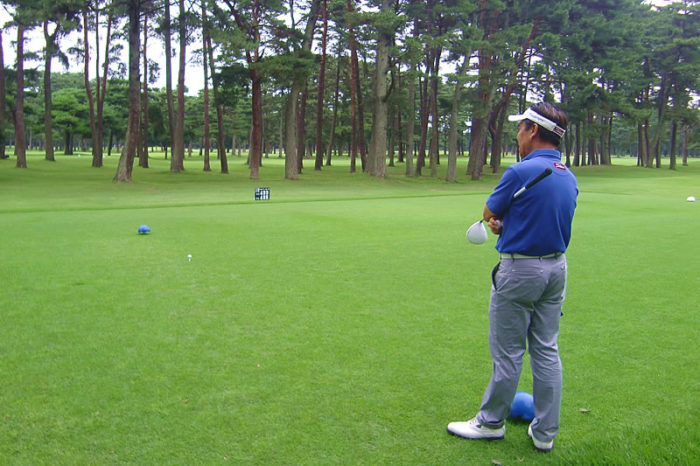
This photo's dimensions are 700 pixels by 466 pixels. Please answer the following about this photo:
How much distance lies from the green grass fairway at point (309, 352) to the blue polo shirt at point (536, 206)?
1.22m

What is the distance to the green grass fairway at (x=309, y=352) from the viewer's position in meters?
3.37

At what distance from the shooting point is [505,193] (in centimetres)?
332

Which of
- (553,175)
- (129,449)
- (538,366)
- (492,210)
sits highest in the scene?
(553,175)

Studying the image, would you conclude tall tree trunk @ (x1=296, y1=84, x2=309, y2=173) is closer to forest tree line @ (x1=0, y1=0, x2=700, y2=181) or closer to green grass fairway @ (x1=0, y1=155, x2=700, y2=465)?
forest tree line @ (x1=0, y1=0, x2=700, y2=181)

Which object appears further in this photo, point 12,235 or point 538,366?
point 12,235

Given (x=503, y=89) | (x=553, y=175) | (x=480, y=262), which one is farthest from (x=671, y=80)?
(x=553, y=175)

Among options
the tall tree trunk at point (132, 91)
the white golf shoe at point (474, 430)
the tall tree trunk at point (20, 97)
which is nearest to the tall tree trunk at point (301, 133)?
the tall tree trunk at point (132, 91)

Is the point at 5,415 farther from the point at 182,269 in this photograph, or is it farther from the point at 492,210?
the point at 182,269

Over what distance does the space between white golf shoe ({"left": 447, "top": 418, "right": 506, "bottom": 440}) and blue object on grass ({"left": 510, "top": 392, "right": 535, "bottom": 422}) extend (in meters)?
0.31

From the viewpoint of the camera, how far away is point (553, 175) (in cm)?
331

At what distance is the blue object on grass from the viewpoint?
3787 millimetres

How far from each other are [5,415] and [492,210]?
133 inches

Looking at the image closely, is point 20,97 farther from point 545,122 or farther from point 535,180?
point 535,180

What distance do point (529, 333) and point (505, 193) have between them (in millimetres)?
898
